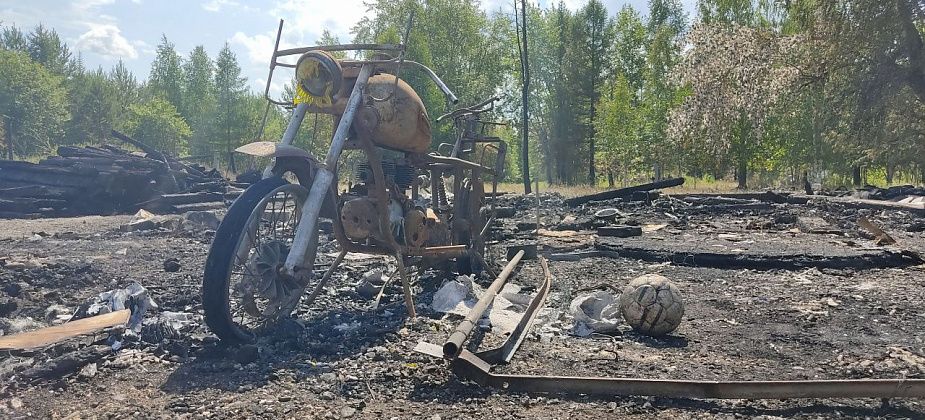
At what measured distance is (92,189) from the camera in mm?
16969

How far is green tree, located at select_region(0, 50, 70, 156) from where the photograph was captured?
43.7 meters

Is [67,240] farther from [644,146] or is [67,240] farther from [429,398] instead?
[644,146]

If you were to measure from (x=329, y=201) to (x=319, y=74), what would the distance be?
0.96 metres

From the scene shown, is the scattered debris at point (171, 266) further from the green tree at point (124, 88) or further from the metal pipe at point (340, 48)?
the green tree at point (124, 88)

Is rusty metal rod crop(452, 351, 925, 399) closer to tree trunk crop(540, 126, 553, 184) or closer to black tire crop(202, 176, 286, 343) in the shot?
black tire crop(202, 176, 286, 343)

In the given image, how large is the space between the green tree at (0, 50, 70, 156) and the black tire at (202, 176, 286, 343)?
47.2 meters

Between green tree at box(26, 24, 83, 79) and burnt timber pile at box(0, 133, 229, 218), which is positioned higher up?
green tree at box(26, 24, 83, 79)

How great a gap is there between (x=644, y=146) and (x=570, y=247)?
1204 inches

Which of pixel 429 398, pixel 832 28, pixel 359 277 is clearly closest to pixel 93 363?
pixel 429 398

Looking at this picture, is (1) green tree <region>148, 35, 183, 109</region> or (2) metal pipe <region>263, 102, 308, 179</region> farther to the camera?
(1) green tree <region>148, 35, 183, 109</region>

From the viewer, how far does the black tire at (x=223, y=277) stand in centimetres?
386

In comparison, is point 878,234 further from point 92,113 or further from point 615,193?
point 92,113

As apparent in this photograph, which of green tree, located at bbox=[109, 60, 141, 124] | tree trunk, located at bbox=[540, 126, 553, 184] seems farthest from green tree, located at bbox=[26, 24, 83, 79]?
tree trunk, located at bbox=[540, 126, 553, 184]

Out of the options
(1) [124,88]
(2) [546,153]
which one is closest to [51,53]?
(1) [124,88]
